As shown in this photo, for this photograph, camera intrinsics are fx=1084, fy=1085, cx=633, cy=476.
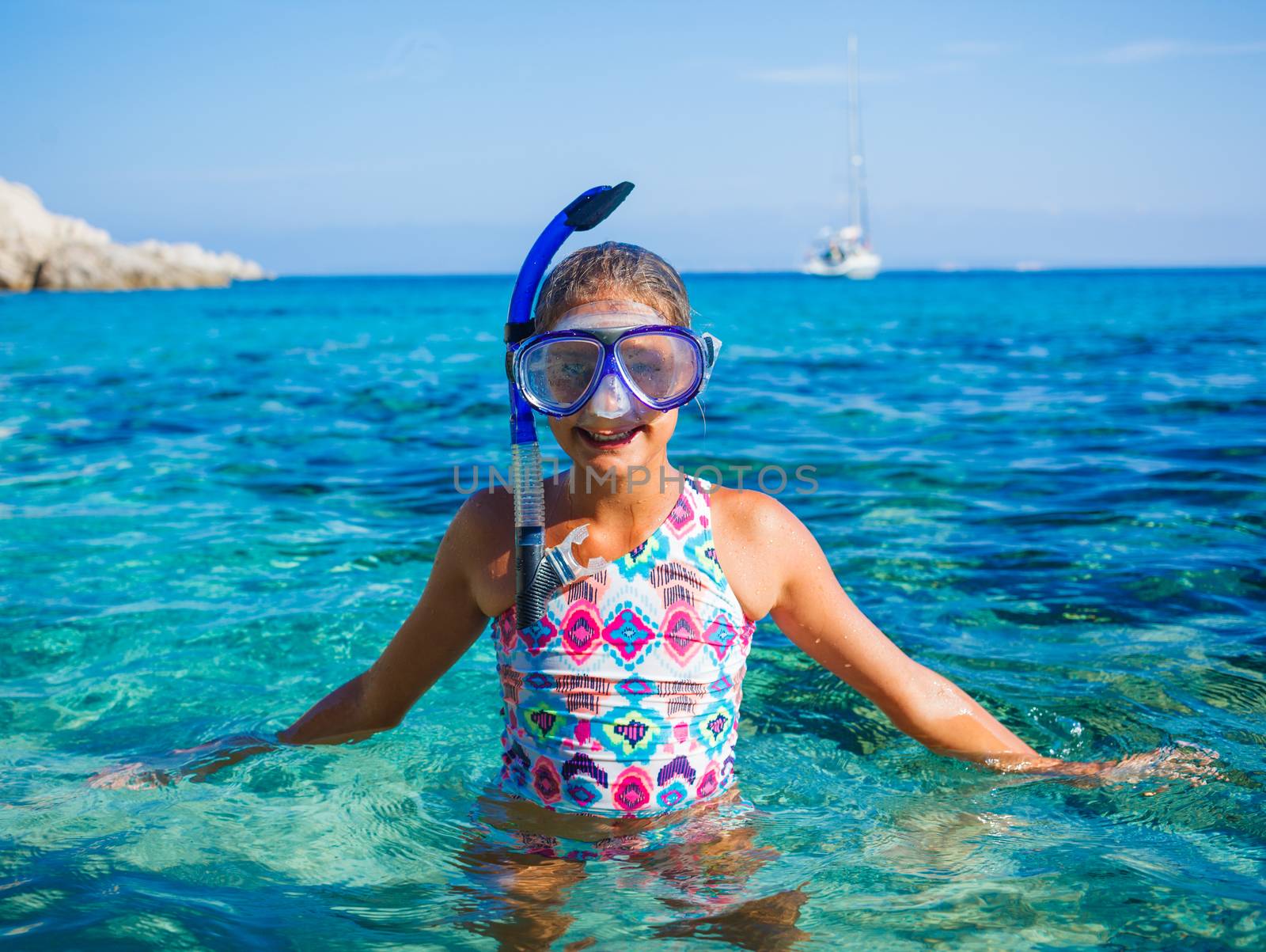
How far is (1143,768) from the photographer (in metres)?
2.91

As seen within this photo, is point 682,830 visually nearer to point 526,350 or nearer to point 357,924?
point 357,924

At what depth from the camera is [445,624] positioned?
98.7 inches

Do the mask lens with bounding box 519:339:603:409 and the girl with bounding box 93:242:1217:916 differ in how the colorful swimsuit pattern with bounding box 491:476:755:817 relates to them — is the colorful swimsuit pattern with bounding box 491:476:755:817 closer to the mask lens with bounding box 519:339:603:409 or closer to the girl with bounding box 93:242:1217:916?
the girl with bounding box 93:242:1217:916

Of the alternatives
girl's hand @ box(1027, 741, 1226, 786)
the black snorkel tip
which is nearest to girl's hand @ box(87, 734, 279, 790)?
the black snorkel tip

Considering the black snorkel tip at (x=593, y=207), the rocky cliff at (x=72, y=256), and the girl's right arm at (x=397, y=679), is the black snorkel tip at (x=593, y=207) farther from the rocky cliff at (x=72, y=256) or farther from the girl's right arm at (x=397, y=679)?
the rocky cliff at (x=72, y=256)

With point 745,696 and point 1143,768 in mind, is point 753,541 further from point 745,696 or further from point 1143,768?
point 745,696

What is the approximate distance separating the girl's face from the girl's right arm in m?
0.30

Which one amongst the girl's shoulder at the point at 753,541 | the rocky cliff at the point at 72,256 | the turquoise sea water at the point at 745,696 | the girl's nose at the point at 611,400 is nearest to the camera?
the girl's nose at the point at 611,400

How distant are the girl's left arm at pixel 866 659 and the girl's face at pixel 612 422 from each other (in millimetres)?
282

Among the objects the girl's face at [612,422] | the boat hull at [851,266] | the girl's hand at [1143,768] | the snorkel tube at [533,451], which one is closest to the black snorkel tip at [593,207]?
the snorkel tube at [533,451]

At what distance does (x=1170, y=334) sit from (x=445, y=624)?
848 inches

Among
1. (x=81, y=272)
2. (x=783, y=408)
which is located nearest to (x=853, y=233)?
(x=81, y=272)

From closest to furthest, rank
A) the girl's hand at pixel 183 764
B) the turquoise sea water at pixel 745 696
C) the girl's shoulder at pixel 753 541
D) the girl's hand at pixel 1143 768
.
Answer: the turquoise sea water at pixel 745 696
the girl's shoulder at pixel 753 541
the girl's hand at pixel 1143 768
the girl's hand at pixel 183 764

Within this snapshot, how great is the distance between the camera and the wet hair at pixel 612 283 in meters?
2.23
